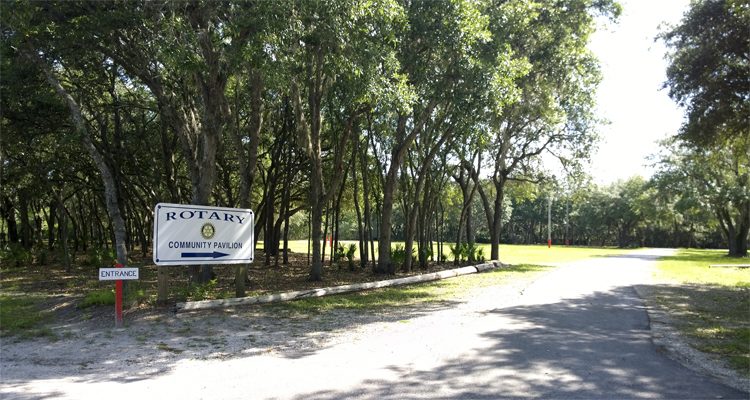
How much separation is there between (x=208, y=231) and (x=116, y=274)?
212cm

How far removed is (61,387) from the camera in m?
4.91

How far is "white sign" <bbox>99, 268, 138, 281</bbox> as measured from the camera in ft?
24.5

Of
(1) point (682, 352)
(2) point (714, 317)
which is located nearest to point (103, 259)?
(1) point (682, 352)

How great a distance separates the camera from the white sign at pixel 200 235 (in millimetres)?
8727

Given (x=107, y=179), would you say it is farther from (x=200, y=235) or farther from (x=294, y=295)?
(x=294, y=295)

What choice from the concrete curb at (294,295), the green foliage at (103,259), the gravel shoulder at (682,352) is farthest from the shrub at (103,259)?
the gravel shoulder at (682,352)

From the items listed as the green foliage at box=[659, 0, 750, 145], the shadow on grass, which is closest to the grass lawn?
→ the shadow on grass

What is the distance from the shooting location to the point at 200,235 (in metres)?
9.30

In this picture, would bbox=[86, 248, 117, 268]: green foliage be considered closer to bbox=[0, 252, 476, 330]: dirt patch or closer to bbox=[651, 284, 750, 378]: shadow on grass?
bbox=[0, 252, 476, 330]: dirt patch

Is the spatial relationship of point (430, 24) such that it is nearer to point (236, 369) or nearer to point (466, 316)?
point (466, 316)

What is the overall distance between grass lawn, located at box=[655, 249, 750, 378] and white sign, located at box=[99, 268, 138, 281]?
8079 millimetres

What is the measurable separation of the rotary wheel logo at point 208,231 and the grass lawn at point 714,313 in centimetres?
801

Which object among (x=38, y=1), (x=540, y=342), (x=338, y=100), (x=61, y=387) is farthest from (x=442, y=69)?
(x=61, y=387)

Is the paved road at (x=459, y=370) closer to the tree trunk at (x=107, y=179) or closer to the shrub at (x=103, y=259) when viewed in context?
the tree trunk at (x=107, y=179)
